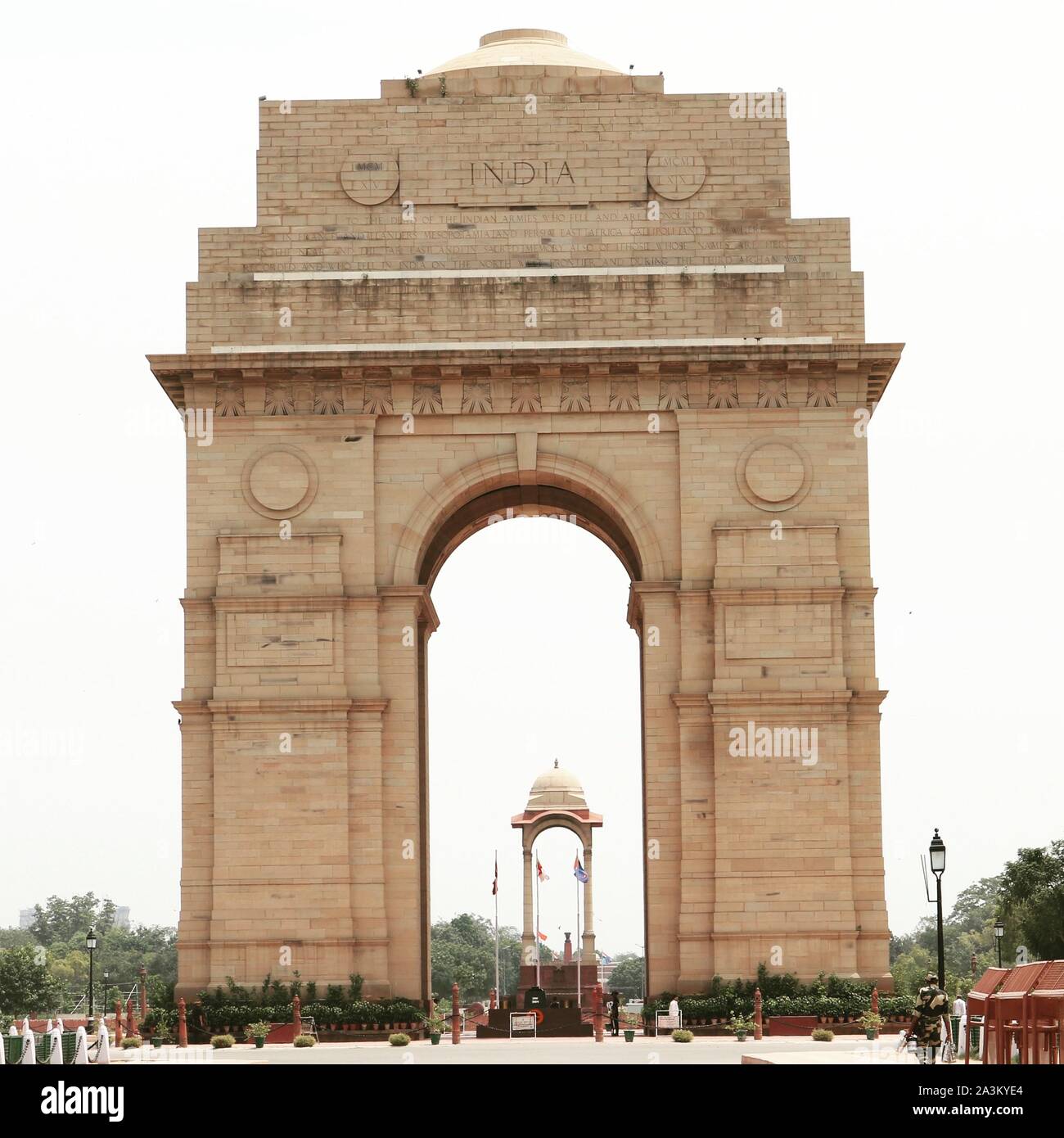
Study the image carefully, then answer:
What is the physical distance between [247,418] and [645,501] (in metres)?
7.52

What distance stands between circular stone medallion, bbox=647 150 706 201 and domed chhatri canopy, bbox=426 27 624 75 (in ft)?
7.13

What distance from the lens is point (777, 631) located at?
39.7m

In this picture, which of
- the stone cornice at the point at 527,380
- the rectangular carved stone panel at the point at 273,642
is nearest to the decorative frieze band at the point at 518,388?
the stone cornice at the point at 527,380

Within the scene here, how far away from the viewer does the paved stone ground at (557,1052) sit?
28891mm

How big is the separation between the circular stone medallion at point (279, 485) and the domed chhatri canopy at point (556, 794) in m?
31.2

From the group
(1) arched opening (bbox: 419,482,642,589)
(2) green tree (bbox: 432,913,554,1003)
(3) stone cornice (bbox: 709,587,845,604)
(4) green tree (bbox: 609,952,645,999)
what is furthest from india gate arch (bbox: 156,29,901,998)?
(4) green tree (bbox: 609,952,645,999)

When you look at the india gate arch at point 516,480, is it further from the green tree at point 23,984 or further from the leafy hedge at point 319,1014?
the green tree at point 23,984

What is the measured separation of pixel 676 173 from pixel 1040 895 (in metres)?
25.8

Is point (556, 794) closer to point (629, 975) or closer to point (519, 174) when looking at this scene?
point (519, 174)

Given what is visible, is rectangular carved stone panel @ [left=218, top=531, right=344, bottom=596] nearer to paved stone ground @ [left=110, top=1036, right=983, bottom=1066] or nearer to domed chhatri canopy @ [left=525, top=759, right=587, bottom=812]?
paved stone ground @ [left=110, top=1036, right=983, bottom=1066]

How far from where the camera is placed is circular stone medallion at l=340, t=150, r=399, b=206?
41.7 metres
